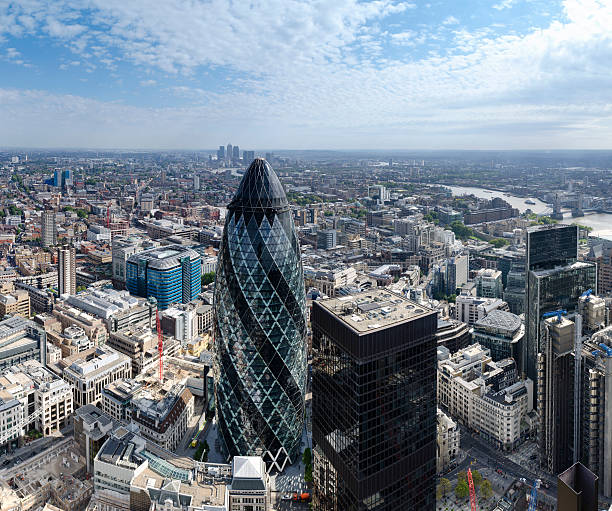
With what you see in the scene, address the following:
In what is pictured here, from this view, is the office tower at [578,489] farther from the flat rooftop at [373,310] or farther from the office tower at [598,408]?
the office tower at [598,408]

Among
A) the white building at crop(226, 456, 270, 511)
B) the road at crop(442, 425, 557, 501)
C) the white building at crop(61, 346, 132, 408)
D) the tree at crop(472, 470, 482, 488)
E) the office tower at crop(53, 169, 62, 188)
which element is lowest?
Result: the road at crop(442, 425, 557, 501)

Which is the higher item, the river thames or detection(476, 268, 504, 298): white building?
the river thames

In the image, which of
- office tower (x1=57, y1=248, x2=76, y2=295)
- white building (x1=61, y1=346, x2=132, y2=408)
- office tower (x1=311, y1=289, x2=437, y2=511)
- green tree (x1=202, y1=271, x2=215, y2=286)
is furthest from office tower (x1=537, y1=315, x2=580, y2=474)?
office tower (x1=57, y1=248, x2=76, y2=295)

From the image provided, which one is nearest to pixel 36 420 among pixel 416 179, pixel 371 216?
pixel 371 216

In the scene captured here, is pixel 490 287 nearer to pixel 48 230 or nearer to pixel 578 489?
pixel 578 489

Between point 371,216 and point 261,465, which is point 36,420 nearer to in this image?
point 261,465

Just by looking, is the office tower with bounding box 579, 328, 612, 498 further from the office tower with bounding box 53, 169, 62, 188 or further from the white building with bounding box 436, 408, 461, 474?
the office tower with bounding box 53, 169, 62, 188
